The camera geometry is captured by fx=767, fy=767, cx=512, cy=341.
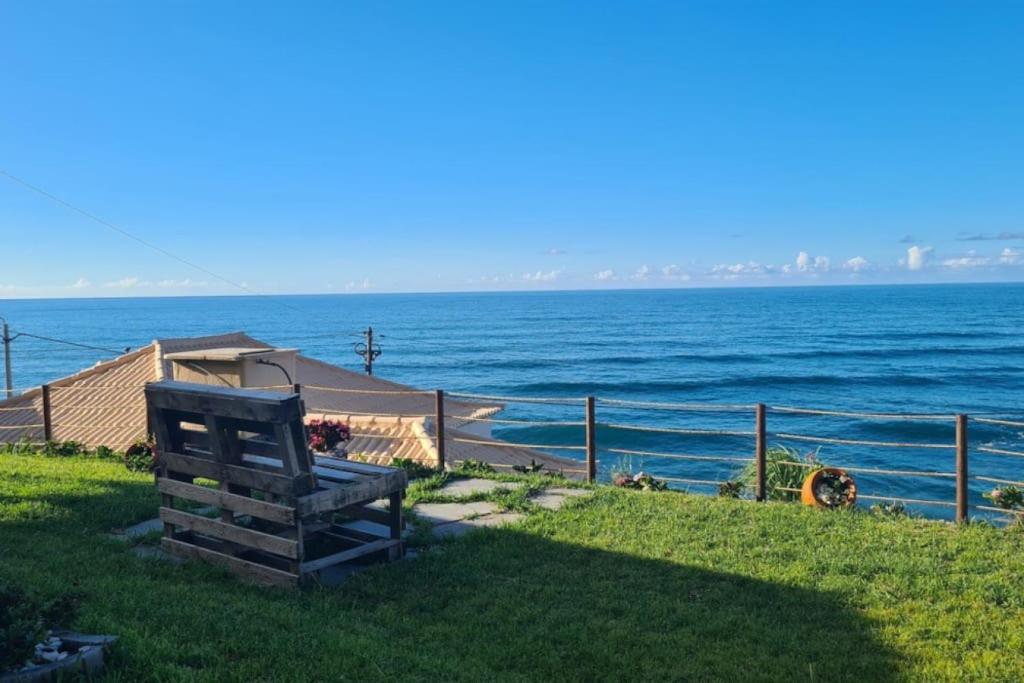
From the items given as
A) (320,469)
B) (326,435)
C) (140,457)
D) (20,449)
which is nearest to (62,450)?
(20,449)

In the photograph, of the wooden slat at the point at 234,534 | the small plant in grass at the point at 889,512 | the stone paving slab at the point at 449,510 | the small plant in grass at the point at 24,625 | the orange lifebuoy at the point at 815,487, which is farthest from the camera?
the orange lifebuoy at the point at 815,487

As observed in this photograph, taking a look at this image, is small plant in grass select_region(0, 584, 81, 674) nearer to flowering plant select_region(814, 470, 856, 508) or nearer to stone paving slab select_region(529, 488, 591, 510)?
stone paving slab select_region(529, 488, 591, 510)

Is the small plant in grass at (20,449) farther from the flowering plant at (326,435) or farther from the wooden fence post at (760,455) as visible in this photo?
the wooden fence post at (760,455)

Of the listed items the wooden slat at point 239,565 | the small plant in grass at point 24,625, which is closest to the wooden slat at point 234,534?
the wooden slat at point 239,565

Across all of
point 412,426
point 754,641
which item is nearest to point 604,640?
point 754,641

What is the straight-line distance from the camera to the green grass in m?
3.96

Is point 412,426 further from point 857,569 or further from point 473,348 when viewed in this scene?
point 473,348

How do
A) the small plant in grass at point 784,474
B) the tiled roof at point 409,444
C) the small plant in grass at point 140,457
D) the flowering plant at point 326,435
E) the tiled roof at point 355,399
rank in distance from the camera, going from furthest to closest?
1. the tiled roof at point 355,399
2. the tiled roof at point 409,444
3. the small plant in grass at point 784,474
4. the flowering plant at point 326,435
5. the small plant in grass at point 140,457

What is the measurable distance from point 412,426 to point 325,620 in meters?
11.8

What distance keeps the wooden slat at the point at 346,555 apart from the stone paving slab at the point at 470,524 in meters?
0.77

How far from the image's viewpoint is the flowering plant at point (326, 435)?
972 centimetres

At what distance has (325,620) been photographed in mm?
4555

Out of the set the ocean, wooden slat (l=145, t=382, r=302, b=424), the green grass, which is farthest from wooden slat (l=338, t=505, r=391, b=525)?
the ocean

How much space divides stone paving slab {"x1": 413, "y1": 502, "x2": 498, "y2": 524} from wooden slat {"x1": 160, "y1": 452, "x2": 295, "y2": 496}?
218cm
